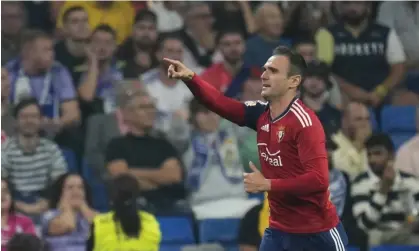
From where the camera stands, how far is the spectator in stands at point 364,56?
995 centimetres

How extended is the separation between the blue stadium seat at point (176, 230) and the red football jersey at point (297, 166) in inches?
130

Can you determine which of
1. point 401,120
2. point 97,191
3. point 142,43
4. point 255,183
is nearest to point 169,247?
point 97,191

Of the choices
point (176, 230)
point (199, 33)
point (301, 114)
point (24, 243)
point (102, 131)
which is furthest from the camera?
point (199, 33)

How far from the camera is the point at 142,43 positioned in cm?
981

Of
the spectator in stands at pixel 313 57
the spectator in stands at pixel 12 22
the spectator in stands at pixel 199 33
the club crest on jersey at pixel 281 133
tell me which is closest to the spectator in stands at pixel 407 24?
the spectator in stands at pixel 313 57

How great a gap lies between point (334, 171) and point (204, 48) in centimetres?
200

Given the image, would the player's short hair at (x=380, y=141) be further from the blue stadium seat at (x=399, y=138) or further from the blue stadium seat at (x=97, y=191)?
the blue stadium seat at (x=97, y=191)

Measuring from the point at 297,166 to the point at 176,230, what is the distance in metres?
3.58

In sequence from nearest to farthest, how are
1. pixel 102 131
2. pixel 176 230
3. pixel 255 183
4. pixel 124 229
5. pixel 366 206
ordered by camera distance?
pixel 255 183
pixel 124 229
pixel 176 230
pixel 366 206
pixel 102 131

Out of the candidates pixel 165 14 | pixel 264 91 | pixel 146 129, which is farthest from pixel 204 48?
pixel 264 91

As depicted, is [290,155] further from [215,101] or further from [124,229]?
[124,229]

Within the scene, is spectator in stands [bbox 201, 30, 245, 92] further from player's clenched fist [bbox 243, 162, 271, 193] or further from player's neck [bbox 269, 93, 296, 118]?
player's clenched fist [bbox 243, 162, 271, 193]

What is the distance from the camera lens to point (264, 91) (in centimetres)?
533

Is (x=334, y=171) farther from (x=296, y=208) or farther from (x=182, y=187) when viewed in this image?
(x=296, y=208)
